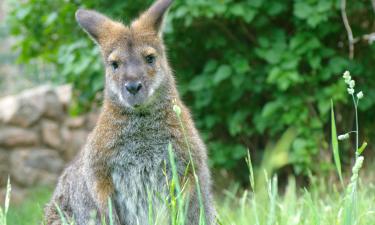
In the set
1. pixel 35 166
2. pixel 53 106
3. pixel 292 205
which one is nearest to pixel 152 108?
pixel 292 205

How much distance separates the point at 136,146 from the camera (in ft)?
14.0

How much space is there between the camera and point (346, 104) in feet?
24.4

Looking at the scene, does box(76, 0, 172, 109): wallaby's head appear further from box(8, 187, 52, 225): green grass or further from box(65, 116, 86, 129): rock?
box(65, 116, 86, 129): rock

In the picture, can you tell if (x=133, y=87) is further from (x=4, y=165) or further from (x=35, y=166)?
(x=35, y=166)

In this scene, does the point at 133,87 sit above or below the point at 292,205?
above

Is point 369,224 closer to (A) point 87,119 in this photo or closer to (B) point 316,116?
(B) point 316,116

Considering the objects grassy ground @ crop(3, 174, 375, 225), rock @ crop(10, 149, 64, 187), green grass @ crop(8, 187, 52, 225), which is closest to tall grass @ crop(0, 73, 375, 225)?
grassy ground @ crop(3, 174, 375, 225)

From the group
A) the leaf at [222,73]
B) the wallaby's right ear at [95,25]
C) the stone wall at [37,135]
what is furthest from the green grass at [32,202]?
the wallaby's right ear at [95,25]

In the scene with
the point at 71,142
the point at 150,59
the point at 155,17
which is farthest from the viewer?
the point at 71,142

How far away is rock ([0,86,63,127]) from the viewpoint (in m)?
10.1

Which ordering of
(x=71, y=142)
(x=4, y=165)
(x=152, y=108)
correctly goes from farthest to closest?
1. (x=71, y=142)
2. (x=4, y=165)
3. (x=152, y=108)

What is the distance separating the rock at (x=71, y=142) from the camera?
35.4ft

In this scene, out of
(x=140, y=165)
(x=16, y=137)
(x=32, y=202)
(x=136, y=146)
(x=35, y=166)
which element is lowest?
(x=35, y=166)

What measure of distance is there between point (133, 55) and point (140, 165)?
0.71m
